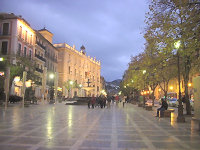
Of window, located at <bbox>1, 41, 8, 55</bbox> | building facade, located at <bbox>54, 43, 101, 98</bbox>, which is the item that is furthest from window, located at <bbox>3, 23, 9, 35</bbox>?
building facade, located at <bbox>54, 43, 101, 98</bbox>

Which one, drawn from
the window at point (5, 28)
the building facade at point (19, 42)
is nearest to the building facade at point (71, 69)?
the building facade at point (19, 42)

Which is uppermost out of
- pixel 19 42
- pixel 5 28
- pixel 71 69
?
pixel 5 28

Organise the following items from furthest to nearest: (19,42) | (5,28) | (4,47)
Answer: (19,42), (5,28), (4,47)

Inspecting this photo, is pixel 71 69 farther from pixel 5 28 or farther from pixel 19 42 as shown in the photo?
pixel 5 28

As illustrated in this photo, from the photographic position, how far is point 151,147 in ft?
20.5

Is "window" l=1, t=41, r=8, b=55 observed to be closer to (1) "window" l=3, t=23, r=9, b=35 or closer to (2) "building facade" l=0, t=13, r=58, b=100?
(2) "building facade" l=0, t=13, r=58, b=100

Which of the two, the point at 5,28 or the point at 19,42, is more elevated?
the point at 5,28

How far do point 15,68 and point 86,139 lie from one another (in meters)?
19.1

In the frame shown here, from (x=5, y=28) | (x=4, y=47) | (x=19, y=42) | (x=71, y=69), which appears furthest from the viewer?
(x=71, y=69)

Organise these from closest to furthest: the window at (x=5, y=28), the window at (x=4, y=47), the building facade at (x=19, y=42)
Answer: the building facade at (x=19, y=42) < the window at (x=4, y=47) < the window at (x=5, y=28)

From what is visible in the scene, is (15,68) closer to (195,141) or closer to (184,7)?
(184,7)

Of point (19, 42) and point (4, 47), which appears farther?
point (19, 42)

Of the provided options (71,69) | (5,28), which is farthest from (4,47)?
(71,69)

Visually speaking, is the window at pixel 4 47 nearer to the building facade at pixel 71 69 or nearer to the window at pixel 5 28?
the window at pixel 5 28
